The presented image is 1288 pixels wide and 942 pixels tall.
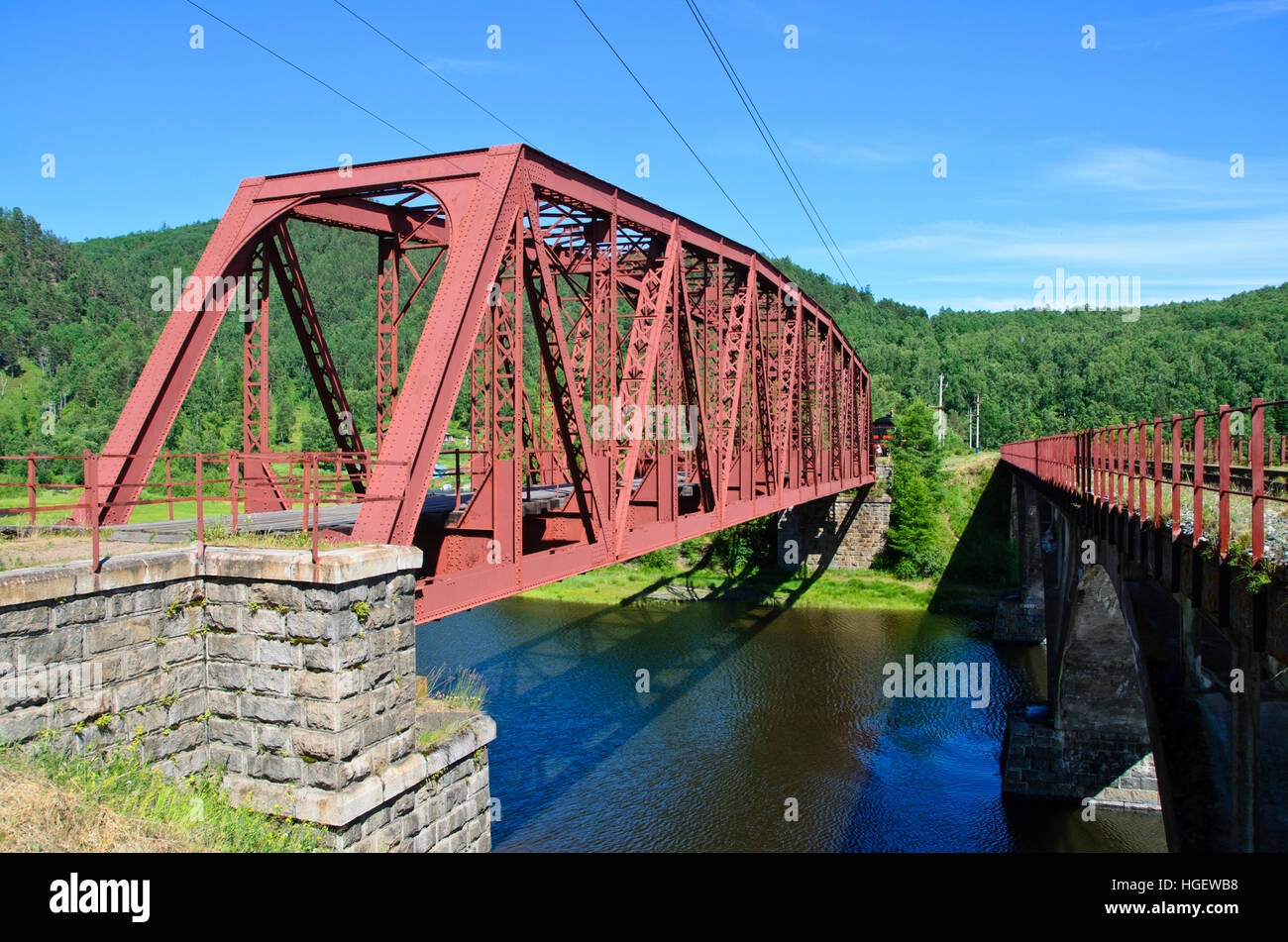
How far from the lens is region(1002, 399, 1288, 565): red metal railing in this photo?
663 cm

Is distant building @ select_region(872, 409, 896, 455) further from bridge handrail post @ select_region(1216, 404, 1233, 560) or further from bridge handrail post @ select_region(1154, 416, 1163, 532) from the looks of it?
bridge handrail post @ select_region(1216, 404, 1233, 560)

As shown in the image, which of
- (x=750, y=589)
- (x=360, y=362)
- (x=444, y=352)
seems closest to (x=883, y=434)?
(x=750, y=589)

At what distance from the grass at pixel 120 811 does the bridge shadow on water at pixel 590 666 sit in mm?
11212

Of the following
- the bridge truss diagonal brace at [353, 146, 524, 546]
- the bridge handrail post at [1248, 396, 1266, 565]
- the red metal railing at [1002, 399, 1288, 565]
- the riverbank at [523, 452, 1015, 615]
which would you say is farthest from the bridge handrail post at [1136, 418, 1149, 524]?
the riverbank at [523, 452, 1015, 615]

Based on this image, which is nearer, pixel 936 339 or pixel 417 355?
pixel 417 355

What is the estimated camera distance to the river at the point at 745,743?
1941 centimetres

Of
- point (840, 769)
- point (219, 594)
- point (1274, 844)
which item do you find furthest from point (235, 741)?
point (840, 769)

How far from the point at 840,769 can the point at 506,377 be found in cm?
1628

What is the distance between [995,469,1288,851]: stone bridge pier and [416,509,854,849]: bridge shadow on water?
1046 centimetres

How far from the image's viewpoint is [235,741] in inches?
320

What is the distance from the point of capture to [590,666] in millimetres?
31500

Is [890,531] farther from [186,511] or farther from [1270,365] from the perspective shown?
[1270,365]

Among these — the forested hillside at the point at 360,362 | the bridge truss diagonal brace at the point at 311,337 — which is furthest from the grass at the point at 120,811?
the forested hillside at the point at 360,362

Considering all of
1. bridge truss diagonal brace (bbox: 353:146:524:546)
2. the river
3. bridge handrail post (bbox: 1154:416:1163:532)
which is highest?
bridge truss diagonal brace (bbox: 353:146:524:546)
